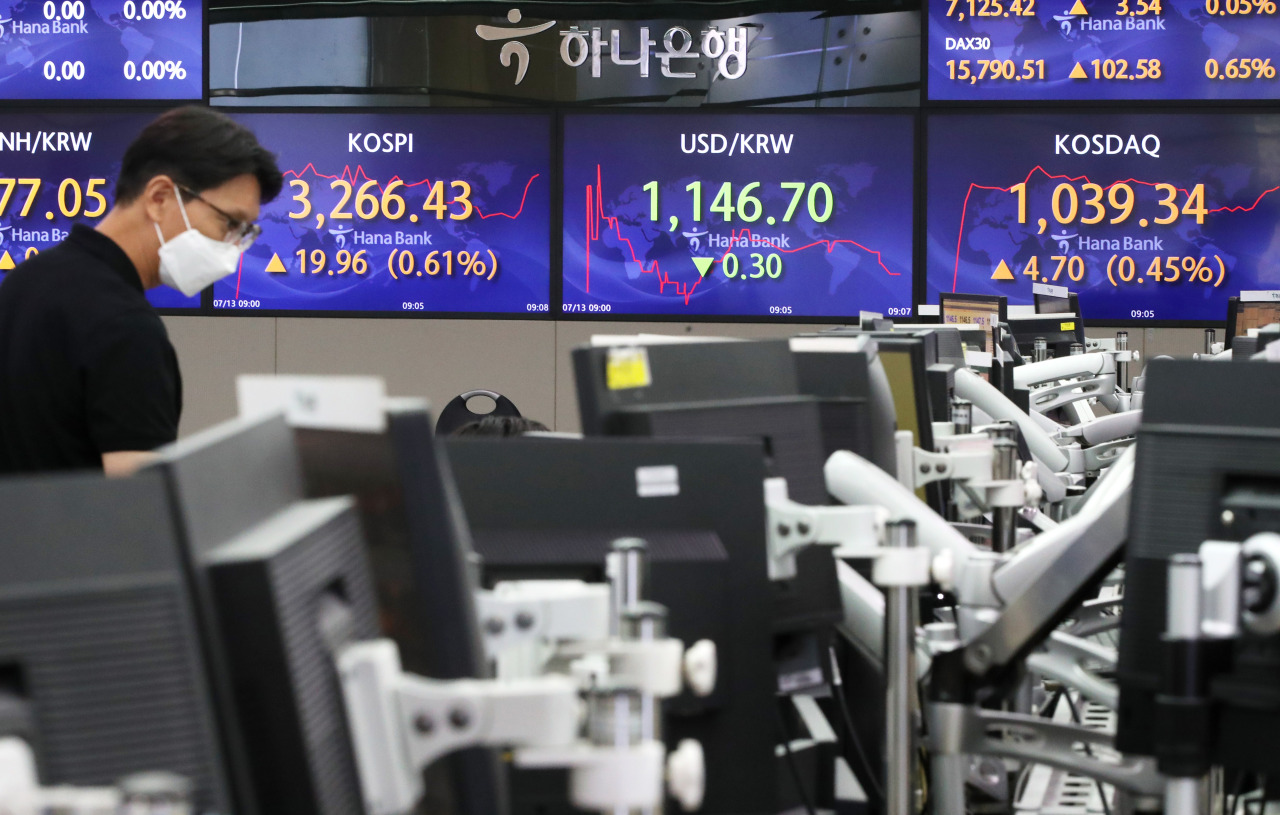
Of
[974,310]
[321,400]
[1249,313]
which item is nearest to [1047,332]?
[974,310]

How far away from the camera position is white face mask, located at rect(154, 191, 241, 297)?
2031 mm

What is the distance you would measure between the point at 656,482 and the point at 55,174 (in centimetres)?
533

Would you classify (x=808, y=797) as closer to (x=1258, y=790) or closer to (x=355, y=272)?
(x=1258, y=790)

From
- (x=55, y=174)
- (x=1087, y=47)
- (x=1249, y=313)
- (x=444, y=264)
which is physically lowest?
(x=1249, y=313)

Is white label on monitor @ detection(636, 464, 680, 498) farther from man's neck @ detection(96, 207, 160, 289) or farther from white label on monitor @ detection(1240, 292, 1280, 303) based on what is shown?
white label on monitor @ detection(1240, 292, 1280, 303)

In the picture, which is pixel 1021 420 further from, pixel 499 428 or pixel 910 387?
pixel 499 428

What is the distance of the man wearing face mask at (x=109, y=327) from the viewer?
72.1 inches

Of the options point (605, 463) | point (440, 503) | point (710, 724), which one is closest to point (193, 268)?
point (605, 463)

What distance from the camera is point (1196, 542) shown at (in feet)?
3.74

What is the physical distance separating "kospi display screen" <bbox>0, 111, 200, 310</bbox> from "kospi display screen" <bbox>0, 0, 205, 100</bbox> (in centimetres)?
11

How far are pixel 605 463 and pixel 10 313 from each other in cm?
95

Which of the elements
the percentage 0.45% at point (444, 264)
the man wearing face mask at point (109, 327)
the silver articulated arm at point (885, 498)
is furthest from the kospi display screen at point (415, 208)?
the silver articulated arm at point (885, 498)

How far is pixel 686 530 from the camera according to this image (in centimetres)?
136

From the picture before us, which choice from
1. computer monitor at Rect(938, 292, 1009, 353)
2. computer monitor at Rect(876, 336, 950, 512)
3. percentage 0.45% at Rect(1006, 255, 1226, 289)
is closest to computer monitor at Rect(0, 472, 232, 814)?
computer monitor at Rect(876, 336, 950, 512)
